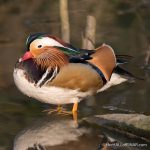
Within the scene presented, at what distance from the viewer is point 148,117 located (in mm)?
5426

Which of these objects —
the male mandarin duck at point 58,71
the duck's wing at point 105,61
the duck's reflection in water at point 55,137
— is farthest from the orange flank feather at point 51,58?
the duck's reflection in water at point 55,137

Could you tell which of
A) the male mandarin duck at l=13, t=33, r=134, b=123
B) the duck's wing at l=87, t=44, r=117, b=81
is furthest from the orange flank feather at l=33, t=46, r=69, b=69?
the duck's wing at l=87, t=44, r=117, b=81

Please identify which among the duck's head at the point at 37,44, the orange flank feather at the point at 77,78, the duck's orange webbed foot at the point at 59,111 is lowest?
the duck's orange webbed foot at the point at 59,111

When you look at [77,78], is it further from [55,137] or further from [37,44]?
[55,137]

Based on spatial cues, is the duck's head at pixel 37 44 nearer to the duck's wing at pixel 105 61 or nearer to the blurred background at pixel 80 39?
the duck's wing at pixel 105 61

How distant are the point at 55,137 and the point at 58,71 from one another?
0.63 meters

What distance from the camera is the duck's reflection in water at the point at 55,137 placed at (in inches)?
205

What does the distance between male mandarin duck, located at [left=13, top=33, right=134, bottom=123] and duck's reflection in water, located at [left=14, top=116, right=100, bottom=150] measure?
0.25 m

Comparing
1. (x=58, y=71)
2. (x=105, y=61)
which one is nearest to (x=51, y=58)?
(x=58, y=71)

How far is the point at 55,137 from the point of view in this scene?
5.43 m

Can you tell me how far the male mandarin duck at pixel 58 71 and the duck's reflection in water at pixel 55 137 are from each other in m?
0.25

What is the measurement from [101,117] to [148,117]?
0.51m

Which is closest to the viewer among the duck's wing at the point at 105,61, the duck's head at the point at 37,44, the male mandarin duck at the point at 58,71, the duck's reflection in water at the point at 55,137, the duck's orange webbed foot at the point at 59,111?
the duck's reflection in water at the point at 55,137

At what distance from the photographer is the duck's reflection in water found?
17.1 feet
